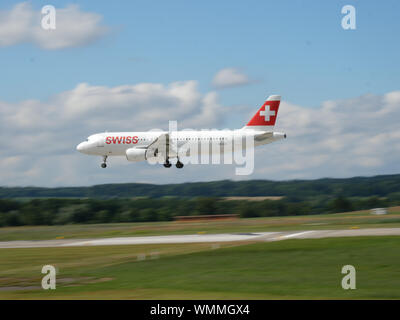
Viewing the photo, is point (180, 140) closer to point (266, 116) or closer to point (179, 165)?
point (179, 165)

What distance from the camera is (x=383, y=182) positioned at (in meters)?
148

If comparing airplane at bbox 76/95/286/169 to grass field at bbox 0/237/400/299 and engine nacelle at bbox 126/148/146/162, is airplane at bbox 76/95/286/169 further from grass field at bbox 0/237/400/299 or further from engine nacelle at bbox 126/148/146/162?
grass field at bbox 0/237/400/299

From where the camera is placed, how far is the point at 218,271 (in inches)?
1156

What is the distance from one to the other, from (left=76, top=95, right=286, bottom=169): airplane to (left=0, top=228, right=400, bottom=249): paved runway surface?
9780mm

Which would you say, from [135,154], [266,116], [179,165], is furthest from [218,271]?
[179,165]

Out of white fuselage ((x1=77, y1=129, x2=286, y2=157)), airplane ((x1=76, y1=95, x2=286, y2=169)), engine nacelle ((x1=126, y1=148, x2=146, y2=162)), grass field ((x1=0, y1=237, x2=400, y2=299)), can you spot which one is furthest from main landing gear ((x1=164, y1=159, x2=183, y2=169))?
grass field ((x1=0, y1=237, x2=400, y2=299))

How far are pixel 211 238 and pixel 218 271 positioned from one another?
1712cm

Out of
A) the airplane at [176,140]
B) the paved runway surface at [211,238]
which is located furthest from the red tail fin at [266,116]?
the paved runway surface at [211,238]

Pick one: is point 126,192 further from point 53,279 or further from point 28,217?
point 53,279

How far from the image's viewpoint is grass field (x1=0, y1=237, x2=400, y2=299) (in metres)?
23.9
